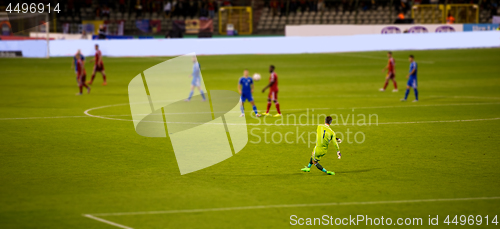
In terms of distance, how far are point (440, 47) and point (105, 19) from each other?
31296mm

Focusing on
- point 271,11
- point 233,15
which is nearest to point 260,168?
point 233,15

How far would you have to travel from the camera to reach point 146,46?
45781 mm

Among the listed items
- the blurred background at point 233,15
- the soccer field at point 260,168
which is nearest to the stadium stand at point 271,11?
the blurred background at point 233,15

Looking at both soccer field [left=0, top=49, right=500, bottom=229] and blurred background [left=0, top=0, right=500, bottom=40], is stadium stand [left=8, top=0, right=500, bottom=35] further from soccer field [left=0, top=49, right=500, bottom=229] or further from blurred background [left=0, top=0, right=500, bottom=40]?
soccer field [left=0, top=49, right=500, bottom=229]

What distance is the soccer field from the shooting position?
10.9 metres

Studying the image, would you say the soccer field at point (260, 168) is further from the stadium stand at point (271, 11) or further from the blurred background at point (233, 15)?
the stadium stand at point (271, 11)

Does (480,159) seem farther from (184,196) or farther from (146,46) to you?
(146,46)

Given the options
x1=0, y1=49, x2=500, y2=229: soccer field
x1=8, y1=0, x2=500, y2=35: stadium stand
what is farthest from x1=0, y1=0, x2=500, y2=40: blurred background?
x1=0, y1=49, x2=500, y2=229: soccer field

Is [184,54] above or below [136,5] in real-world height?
below

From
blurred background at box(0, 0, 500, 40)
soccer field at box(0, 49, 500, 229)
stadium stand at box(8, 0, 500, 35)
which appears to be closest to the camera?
soccer field at box(0, 49, 500, 229)

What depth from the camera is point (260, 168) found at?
47.6 ft

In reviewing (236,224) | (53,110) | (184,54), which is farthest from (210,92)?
(236,224)

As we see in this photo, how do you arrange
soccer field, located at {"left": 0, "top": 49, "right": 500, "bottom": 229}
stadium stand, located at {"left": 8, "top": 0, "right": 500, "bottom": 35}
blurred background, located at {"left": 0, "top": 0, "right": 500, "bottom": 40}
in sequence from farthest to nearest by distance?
stadium stand, located at {"left": 8, "top": 0, "right": 500, "bottom": 35} → blurred background, located at {"left": 0, "top": 0, "right": 500, "bottom": 40} → soccer field, located at {"left": 0, "top": 49, "right": 500, "bottom": 229}

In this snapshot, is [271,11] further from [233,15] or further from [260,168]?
[260,168]
